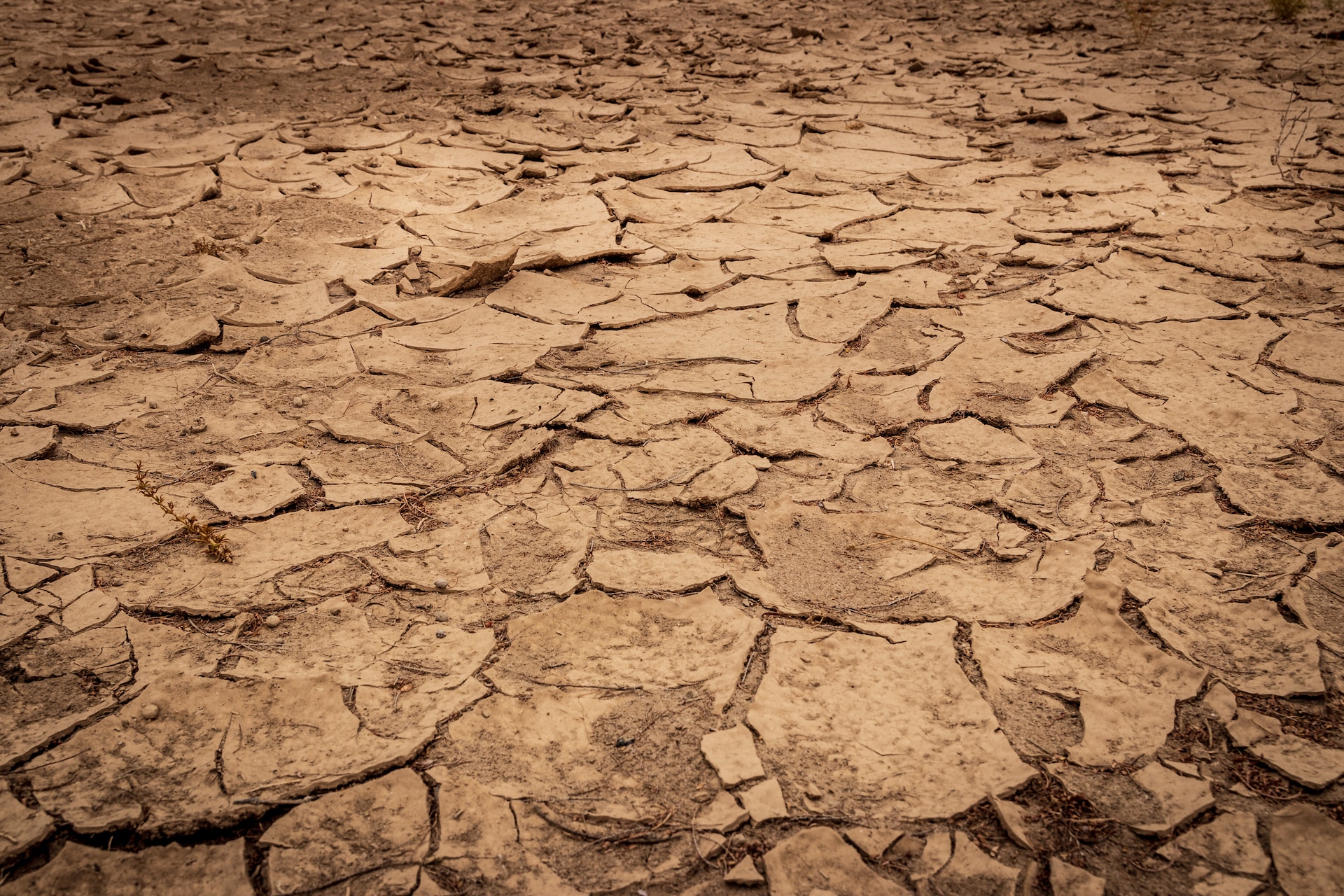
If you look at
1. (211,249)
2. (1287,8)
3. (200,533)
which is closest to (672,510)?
(200,533)

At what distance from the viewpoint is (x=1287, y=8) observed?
535cm

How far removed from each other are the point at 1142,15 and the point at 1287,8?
78 cm

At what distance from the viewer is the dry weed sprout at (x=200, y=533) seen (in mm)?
1647

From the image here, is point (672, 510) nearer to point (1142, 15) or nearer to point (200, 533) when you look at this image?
point (200, 533)

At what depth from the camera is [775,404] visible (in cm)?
212

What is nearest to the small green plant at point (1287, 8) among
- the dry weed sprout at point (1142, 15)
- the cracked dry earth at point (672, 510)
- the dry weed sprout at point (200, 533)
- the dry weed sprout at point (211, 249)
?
the dry weed sprout at point (1142, 15)

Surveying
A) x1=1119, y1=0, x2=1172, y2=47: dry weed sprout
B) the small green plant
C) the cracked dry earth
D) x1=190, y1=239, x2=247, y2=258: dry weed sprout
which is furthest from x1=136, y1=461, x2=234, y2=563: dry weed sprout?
the small green plant

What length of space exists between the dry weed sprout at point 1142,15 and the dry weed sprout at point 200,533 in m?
5.35

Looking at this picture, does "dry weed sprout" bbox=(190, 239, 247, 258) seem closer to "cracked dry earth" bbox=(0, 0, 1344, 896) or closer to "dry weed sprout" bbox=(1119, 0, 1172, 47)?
"cracked dry earth" bbox=(0, 0, 1344, 896)

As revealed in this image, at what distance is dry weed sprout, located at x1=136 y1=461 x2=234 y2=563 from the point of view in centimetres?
165

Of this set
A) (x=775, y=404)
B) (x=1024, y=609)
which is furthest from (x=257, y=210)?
(x=1024, y=609)

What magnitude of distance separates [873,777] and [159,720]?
103 centimetres

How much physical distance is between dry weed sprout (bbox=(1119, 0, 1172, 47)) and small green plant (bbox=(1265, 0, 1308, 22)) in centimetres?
3

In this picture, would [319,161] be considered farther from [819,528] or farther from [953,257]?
[819,528]
